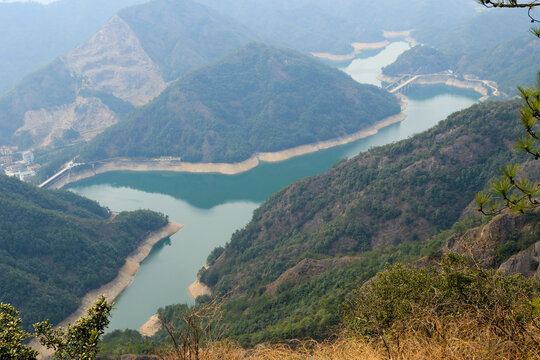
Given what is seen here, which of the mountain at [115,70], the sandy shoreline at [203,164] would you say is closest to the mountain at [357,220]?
the sandy shoreline at [203,164]

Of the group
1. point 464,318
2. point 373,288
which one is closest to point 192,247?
point 373,288

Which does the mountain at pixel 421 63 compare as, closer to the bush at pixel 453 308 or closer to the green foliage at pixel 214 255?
the green foliage at pixel 214 255

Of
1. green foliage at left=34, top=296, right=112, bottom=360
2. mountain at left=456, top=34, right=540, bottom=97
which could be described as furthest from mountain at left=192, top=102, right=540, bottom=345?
mountain at left=456, top=34, right=540, bottom=97

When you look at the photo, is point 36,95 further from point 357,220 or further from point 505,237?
point 505,237

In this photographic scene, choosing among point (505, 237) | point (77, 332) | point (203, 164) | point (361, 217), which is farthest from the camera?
point (203, 164)

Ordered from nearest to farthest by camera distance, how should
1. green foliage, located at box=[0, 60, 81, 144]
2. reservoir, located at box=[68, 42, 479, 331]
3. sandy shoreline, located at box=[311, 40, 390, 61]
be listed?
reservoir, located at box=[68, 42, 479, 331], green foliage, located at box=[0, 60, 81, 144], sandy shoreline, located at box=[311, 40, 390, 61]

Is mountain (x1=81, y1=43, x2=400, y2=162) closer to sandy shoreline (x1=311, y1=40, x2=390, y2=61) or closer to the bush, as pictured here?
sandy shoreline (x1=311, y1=40, x2=390, y2=61)

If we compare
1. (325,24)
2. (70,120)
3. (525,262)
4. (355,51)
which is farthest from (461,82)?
(525,262)
